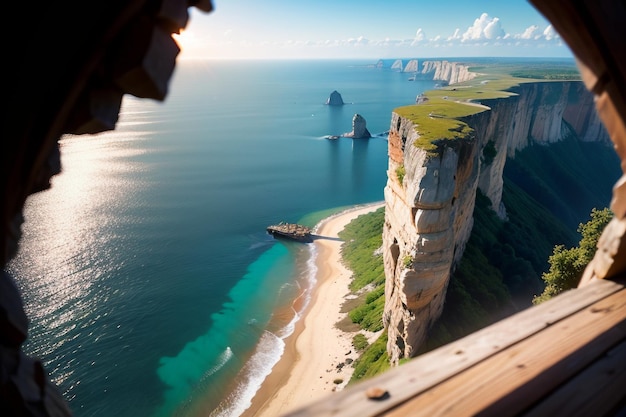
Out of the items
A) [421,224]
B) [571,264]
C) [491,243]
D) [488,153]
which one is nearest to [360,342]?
[421,224]

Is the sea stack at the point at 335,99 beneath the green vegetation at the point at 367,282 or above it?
beneath

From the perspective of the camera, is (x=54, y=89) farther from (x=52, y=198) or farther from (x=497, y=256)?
(x=52, y=198)

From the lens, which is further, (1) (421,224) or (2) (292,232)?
(2) (292,232)

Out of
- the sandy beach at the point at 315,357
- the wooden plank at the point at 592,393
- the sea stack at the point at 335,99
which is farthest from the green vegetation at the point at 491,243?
the sea stack at the point at 335,99

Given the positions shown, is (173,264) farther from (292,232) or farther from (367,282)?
(367,282)

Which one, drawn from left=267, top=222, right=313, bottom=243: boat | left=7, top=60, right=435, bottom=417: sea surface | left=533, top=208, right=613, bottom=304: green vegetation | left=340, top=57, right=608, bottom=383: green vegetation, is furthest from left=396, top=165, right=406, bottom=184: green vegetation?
left=267, top=222, right=313, bottom=243: boat

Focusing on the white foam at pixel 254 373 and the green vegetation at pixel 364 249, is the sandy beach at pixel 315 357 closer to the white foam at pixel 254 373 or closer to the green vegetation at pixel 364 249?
the white foam at pixel 254 373
